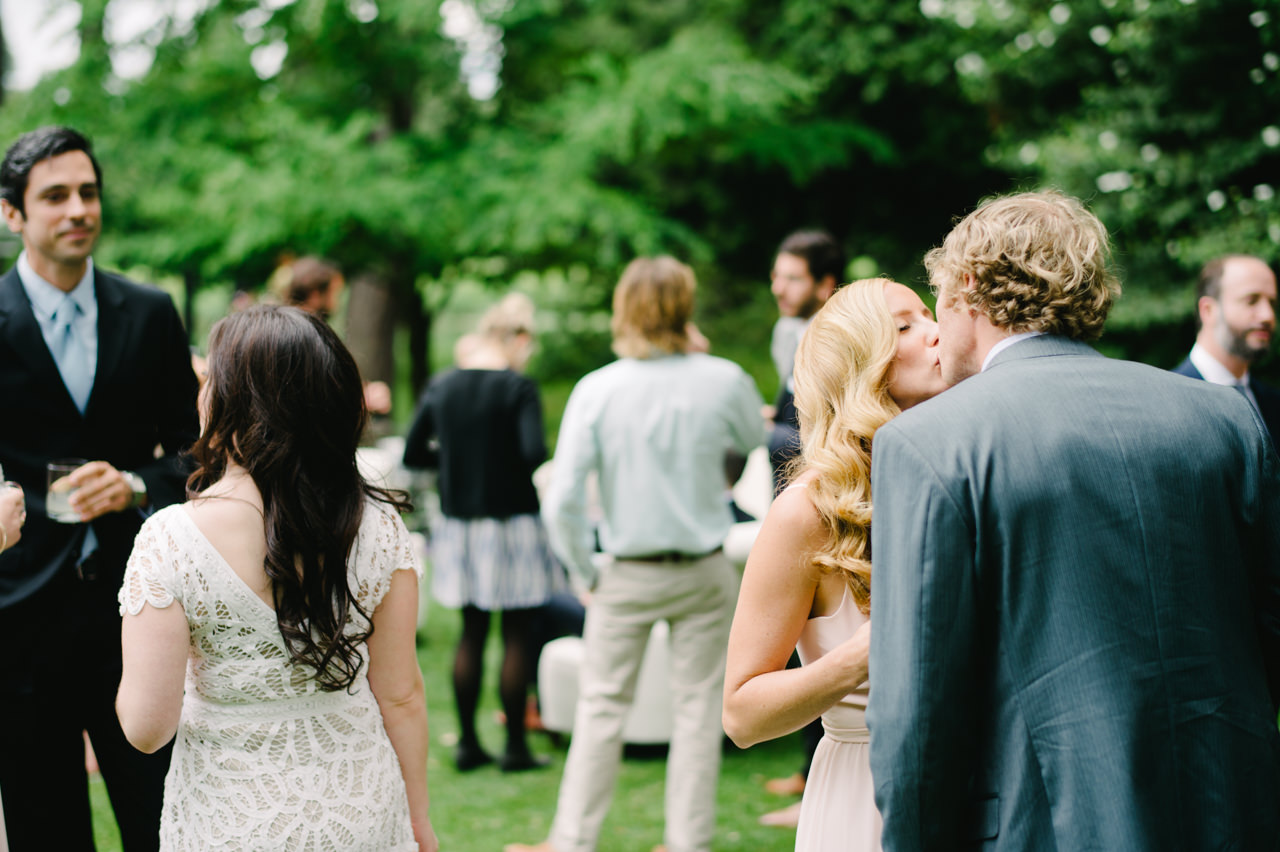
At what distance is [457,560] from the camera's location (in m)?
5.13

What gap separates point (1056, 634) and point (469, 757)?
407 cm

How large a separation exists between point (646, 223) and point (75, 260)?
8.30 meters

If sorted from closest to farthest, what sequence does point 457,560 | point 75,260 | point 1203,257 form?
point 75,260
point 457,560
point 1203,257

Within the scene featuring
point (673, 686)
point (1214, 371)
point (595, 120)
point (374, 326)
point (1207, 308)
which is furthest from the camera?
point (374, 326)

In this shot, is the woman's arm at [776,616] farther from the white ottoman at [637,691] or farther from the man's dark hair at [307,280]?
the man's dark hair at [307,280]

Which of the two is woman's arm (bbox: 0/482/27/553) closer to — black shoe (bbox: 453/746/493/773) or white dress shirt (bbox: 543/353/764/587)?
white dress shirt (bbox: 543/353/764/587)

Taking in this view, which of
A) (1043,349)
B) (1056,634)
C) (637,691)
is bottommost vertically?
(637,691)

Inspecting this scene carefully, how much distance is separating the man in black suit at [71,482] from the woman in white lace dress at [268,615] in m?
0.72

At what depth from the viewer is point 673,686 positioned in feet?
13.2

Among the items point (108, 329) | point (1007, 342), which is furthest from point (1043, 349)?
point (108, 329)

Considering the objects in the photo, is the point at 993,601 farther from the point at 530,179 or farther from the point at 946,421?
the point at 530,179

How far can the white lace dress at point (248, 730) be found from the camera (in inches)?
73.0

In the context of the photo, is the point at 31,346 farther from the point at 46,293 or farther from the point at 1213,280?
the point at 1213,280

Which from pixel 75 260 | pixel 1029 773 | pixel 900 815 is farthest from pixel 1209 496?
pixel 75 260
